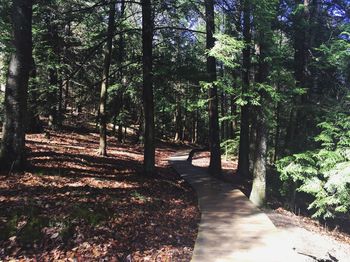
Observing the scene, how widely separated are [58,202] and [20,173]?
6.47ft

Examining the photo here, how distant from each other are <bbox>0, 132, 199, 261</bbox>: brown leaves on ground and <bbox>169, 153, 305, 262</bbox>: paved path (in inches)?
14.3

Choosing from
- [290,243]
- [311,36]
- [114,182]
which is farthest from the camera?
[311,36]

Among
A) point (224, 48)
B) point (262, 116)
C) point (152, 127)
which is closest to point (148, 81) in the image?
point (152, 127)

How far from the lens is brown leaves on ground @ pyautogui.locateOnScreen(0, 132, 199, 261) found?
625cm

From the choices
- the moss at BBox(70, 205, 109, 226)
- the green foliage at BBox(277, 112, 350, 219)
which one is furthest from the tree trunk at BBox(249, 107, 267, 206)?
the moss at BBox(70, 205, 109, 226)

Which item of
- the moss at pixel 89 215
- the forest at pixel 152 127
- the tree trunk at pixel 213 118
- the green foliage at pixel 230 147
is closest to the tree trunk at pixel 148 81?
the forest at pixel 152 127

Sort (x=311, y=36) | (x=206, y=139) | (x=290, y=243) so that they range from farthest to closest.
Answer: (x=206, y=139), (x=311, y=36), (x=290, y=243)

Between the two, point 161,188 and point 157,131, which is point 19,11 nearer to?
point 161,188

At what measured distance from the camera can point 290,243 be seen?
25.0 feet

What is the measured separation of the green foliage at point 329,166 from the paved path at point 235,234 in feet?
7.69

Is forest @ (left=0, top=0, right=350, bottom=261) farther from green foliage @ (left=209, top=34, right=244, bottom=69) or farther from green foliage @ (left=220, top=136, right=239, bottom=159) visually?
green foliage @ (left=220, top=136, right=239, bottom=159)

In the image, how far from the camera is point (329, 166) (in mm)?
11594

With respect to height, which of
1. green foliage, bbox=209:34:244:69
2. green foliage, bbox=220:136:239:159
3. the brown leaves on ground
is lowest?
the brown leaves on ground

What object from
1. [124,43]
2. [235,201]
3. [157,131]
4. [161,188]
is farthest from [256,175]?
[157,131]
